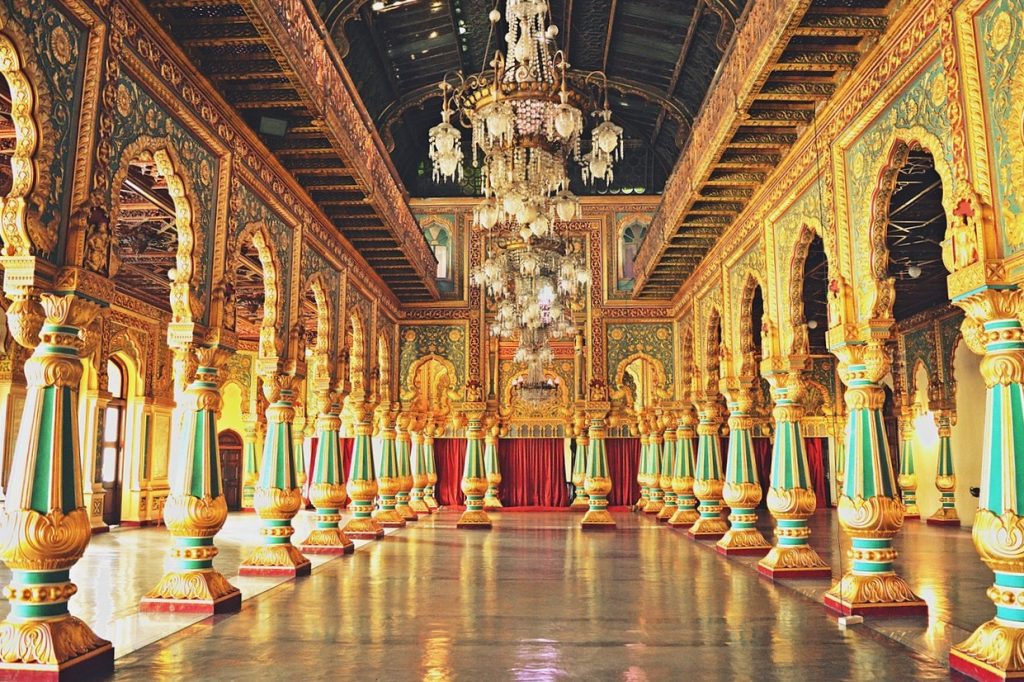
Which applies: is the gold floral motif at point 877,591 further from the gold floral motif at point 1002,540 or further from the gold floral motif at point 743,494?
the gold floral motif at point 743,494

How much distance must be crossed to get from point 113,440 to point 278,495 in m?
9.57

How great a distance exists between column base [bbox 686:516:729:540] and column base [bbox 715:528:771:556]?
2.17 metres

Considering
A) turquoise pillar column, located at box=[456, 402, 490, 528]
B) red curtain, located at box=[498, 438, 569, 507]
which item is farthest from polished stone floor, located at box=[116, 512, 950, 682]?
red curtain, located at box=[498, 438, 569, 507]

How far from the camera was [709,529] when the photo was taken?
1430 centimetres

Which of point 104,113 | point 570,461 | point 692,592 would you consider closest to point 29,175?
point 104,113

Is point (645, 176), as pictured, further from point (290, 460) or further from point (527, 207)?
point (290, 460)

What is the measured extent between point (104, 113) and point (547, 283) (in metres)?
11.0

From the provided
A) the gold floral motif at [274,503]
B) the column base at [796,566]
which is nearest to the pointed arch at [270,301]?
the gold floral motif at [274,503]

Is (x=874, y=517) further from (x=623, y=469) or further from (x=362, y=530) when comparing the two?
(x=623, y=469)

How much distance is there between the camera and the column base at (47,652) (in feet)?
15.9

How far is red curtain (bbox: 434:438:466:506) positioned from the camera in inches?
991

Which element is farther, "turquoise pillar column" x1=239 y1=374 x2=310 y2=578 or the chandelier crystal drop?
"turquoise pillar column" x1=239 y1=374 x2=310 y2=578

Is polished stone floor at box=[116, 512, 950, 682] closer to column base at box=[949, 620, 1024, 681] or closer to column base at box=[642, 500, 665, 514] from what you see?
column base at box=[949, 620, 1024, 681]

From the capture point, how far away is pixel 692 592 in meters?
8.58
